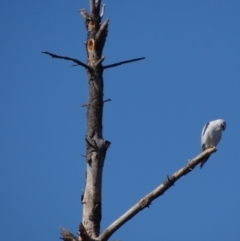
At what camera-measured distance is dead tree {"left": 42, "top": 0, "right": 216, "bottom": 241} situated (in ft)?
21.4

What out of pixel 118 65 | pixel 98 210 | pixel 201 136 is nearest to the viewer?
pixel 98 210

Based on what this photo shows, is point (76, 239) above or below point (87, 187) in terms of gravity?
below

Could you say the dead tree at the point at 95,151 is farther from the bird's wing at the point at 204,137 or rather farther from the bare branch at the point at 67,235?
the bird's wing at the point at 204,137

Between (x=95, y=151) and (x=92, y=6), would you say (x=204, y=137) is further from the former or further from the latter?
(x=95, y=151)

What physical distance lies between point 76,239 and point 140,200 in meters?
0.82

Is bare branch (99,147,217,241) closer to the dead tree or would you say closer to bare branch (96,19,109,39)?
the dead tree

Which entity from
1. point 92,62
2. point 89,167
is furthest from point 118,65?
point 89,167

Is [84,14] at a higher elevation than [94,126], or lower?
higher

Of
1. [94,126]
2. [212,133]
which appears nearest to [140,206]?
[94,126]

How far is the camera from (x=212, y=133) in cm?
1307

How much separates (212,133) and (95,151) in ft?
21.1

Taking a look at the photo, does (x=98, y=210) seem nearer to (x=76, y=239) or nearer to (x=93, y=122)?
(x=76, y=239)

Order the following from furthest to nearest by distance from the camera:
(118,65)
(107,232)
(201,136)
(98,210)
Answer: (201,136) < (118,65) < (98,210) < (107,232)

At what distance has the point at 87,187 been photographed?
7004 mm
